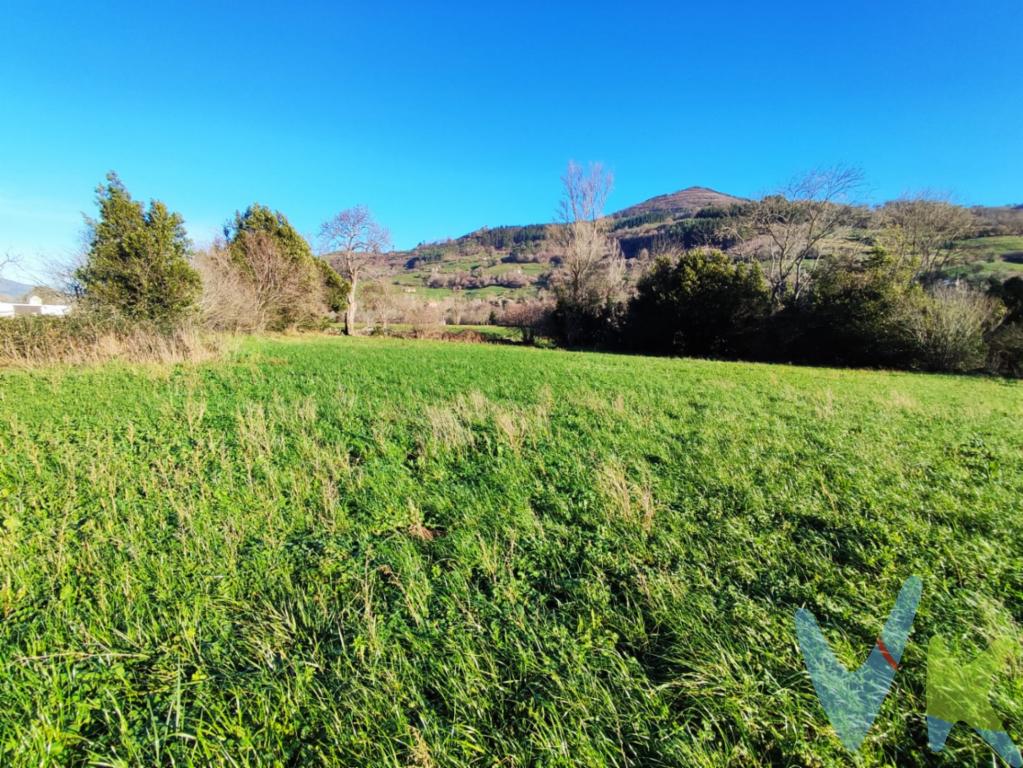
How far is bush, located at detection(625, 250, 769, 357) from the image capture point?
24.4 meters

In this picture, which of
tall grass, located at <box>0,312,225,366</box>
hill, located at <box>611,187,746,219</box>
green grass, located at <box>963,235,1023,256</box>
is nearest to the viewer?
tall grass, located at <box>0,312,225,366</box>

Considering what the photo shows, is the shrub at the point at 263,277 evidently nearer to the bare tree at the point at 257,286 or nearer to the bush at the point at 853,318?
the bare tree at the point at 257,286

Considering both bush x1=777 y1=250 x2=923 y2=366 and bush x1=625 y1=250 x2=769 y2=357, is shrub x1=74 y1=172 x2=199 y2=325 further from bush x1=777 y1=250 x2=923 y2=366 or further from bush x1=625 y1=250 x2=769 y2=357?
bush x1=777 y1=250 x2=923 y2=366

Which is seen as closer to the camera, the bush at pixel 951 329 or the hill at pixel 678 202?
the bush at pixel 951 329

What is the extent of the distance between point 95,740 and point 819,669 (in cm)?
359

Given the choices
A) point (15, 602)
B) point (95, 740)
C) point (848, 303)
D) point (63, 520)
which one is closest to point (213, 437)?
point (63, 520)

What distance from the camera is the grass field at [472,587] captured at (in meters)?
1.74

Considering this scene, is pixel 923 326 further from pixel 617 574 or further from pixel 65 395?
pixel 65 395
